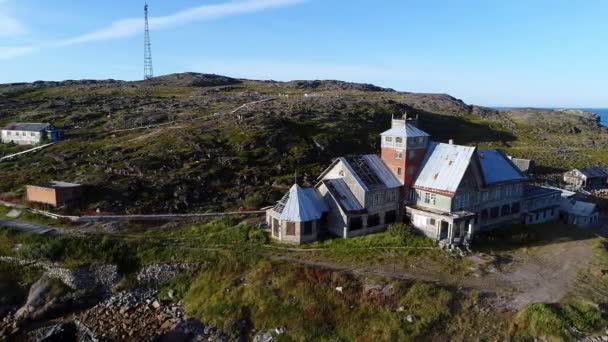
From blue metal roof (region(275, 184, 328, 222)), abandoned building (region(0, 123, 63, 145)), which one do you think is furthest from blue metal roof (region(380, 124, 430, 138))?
abandoned building (region(0, 123, 63, 145))

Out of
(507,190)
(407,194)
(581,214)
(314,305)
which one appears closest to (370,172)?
(407,194)

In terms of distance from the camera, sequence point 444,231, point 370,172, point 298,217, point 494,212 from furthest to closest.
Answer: point 494,212
point 370,172
point 444,231
point 298,217

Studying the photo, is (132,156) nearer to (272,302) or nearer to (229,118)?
(229,118)

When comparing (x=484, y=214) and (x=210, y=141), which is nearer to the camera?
(x=484, y=214)

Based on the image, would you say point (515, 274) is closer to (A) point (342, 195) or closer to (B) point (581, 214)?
(A) point (342, 195)

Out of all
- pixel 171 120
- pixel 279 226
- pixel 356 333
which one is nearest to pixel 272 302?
pixel 356 333

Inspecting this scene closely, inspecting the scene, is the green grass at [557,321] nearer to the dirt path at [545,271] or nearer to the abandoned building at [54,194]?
the dirt path at [545,271]

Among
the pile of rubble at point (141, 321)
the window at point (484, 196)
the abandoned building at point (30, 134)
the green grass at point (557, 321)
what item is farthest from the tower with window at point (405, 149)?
the abandoned building at point (30, 134)

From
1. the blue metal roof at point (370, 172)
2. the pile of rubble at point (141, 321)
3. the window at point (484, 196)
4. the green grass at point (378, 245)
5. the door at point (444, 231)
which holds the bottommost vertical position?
the pile of rubble at point (141, 321)
